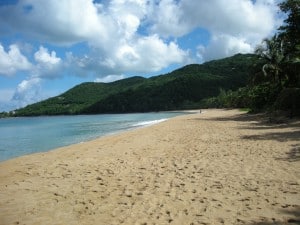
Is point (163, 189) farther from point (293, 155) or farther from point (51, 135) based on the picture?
point (51, 135)

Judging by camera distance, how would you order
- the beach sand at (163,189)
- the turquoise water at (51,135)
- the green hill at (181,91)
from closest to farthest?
the beach sand at (163,189) → the turquoise water at (51,135) → the green hill at (181,91)

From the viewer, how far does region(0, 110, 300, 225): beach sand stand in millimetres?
5637

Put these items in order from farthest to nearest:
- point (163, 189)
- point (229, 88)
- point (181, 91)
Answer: point (181, 91) < point (229, 88) < point (163, 189)

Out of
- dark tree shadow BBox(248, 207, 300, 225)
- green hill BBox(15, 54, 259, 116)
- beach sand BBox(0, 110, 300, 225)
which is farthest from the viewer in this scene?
green hill BBox(15, 54, 259, 116)

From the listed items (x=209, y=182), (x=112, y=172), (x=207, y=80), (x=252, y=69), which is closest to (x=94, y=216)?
(x=209, y=182)

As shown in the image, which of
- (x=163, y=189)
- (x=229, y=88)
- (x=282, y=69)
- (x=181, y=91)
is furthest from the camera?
(x=181, y=91)

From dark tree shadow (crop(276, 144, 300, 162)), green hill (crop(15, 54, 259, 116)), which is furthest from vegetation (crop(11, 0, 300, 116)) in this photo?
dark tree shadow (crop(276, 144, 300, 162))

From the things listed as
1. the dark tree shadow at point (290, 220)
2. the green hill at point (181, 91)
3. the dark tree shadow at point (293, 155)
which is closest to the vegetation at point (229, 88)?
the green hill at point (181, 91)

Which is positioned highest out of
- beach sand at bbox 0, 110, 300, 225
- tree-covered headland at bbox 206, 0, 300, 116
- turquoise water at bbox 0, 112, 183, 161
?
tree-covered headland at bbox 206, 0, 300, 116

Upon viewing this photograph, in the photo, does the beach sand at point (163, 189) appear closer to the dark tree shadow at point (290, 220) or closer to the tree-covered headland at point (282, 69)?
the dark tree shadow at point (290, 220)

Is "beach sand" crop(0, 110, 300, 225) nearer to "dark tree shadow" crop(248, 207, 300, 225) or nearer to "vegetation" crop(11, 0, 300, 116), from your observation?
"dark tree shadow" crop(248, 207, 300, 225)

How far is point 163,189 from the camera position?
7.24 meters

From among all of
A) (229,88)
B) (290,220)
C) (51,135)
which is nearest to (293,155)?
(290,220)

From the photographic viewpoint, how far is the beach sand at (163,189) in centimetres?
564
